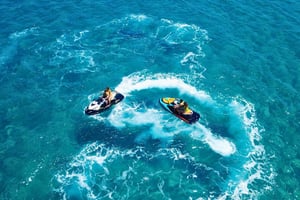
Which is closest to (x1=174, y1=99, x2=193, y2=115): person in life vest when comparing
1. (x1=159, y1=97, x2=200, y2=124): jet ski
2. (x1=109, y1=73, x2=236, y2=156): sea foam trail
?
(x1=159, y1=97, x2=200, y2=124): jet ski

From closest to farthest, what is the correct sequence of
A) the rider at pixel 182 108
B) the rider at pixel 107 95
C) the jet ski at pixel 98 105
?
the rider at pixel 182 108 → the jet ski at pixel 98 105 → the rider at pixel 107 95

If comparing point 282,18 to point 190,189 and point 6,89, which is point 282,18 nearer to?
point 190,189

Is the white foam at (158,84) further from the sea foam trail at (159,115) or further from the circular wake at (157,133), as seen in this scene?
the circular wake at (157,133)

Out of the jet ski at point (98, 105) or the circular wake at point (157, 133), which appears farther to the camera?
the jet ski at point (98, 105)

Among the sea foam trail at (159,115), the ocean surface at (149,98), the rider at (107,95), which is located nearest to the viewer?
the ocean surface at (149,98)

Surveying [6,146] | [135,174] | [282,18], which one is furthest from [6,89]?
[282,18]

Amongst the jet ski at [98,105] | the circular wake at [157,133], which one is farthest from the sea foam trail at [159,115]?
the jet ski at [98,105]

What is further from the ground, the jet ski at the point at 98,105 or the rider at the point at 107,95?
the rider at the point at 107,95
